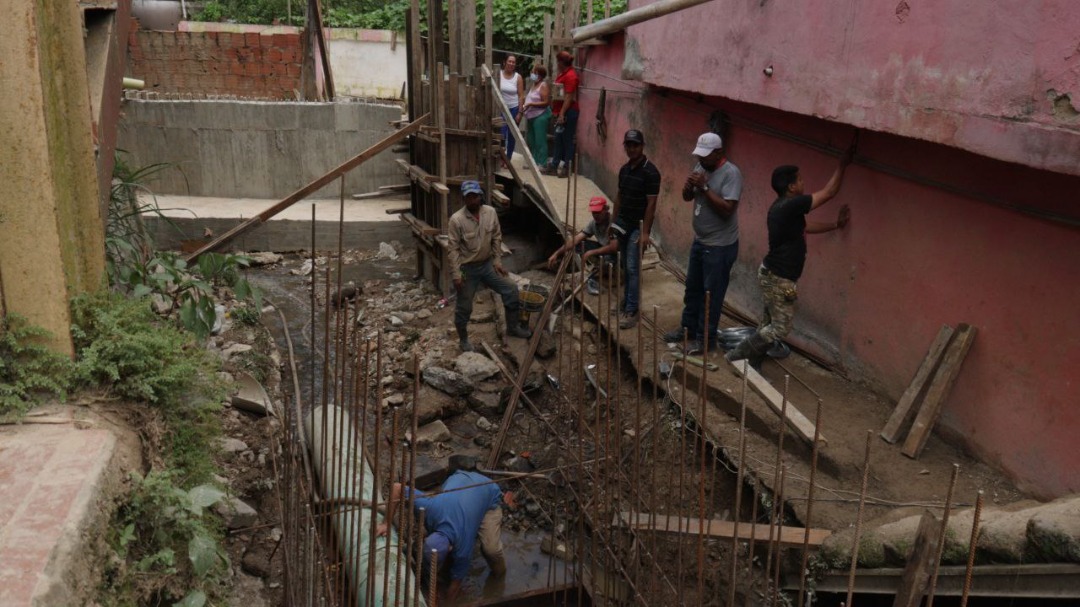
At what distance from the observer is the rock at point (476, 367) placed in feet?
24.4

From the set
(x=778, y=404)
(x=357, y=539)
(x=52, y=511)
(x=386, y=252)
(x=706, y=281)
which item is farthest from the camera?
(x=386, y=252)

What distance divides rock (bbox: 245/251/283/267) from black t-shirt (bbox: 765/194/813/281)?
753cm

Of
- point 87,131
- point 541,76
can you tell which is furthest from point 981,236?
point 541,76

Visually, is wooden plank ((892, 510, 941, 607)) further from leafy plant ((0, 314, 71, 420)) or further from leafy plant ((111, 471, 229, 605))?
leafy plant ((0, 314, 71, 420))

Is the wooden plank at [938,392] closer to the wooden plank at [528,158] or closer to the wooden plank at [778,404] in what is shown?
the wooden plank at [778,404]

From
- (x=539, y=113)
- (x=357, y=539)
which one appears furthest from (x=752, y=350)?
(x=539, y=113)

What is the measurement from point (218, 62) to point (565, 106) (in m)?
6.42

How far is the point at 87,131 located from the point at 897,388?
474 centimetres

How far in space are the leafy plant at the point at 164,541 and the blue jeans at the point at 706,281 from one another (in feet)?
12.7

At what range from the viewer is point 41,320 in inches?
120

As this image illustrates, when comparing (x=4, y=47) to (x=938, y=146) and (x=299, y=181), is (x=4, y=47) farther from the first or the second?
(x=299, y=181)

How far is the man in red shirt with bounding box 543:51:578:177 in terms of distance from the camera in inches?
416

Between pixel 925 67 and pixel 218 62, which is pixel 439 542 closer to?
pixel 925 67

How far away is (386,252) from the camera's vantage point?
37.4ft
